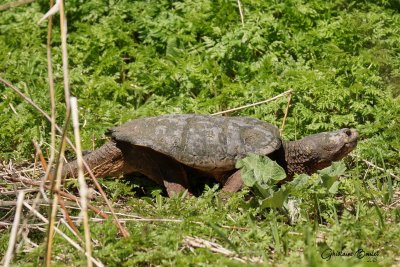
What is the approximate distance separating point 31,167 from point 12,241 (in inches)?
Answer: 110

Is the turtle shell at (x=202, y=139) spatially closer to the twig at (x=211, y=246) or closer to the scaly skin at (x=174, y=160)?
Result: the scaly skin at (x=174, y=160)

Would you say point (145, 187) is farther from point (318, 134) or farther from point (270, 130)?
point (318, 134)

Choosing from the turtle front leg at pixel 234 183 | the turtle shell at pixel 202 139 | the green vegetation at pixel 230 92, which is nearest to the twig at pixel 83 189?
the green vegetation at pixel 230 92

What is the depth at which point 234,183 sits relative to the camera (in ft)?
17.7

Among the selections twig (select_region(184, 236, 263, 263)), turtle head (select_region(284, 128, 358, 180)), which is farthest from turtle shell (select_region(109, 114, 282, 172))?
twig (select_region(184, 236, 263, 263))

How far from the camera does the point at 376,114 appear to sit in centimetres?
616

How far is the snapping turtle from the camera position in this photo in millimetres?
5359

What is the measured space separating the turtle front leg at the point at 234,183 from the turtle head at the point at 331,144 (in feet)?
2.42

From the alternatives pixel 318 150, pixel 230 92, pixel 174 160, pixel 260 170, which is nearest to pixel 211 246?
pixel 260 170

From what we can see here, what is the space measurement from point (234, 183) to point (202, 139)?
1.40 feet

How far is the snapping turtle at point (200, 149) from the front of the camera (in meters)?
5.36

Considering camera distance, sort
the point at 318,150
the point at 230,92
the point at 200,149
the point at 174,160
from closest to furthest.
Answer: the point at 200,149
the point at 174,160
the point at 318,150
the point at 230,92

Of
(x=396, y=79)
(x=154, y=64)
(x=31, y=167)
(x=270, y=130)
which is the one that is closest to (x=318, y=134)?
(x=270, y=130)

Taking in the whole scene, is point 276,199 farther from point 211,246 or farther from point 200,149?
point 200,149
